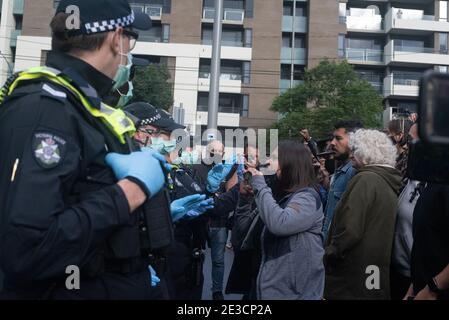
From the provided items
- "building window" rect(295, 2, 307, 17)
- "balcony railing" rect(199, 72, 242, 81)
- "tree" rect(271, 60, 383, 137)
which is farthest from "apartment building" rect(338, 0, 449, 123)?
"balcony railing" rect(199, 72, 242, 81)

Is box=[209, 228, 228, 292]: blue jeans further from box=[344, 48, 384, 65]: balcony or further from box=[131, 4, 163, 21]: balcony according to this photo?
box=[344, 48, 384, 65]: balcony

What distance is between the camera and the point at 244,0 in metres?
32.9

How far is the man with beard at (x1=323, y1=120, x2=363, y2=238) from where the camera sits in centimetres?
→ 445

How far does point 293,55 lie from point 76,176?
3276 cm

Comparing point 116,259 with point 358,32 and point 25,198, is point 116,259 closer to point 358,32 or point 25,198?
point 25,198

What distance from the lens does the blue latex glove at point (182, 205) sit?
259cm

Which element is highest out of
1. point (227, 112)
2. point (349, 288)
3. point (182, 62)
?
point (182, 62)

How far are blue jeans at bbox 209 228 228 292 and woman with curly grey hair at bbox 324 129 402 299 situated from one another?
2.63 metres

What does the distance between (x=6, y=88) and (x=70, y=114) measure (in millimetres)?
366

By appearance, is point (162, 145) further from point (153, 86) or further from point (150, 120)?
point (153, 86)

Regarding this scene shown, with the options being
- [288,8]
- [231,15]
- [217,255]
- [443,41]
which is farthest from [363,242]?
[443,41]

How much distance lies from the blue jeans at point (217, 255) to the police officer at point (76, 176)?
4.09 metres

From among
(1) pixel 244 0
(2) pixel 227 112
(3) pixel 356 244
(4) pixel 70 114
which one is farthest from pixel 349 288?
(1) pixel 244 0

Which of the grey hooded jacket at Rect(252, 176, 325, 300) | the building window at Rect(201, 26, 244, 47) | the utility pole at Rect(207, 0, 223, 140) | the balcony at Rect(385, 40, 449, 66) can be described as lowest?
the grey hooded jacket at Rect(252, 176, 325, 300)
